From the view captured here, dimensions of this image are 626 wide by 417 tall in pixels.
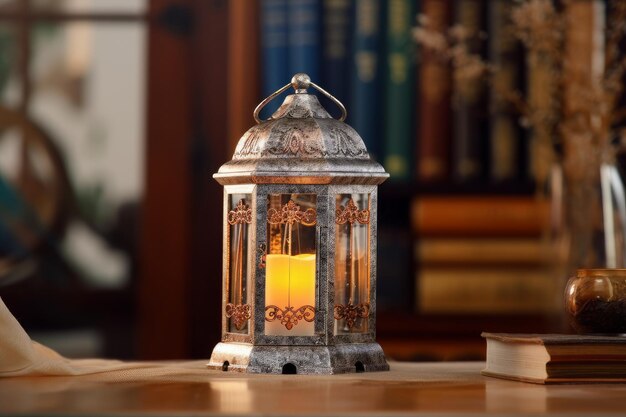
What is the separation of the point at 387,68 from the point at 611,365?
5.51 feet

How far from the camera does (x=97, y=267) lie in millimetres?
3381

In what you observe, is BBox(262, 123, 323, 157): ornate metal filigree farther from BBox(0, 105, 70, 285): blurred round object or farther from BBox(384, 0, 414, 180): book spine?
BBox(0, 105, 70, 285): blurred round object

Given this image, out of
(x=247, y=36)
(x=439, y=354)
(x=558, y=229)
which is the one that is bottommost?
(x=439, y=354)

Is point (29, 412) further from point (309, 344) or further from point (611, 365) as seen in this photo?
point (611, 365)

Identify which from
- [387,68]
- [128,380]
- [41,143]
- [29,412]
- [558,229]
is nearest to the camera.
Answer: [29,412]

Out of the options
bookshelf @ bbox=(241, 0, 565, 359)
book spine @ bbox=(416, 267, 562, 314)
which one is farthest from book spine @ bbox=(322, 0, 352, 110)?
book spine @ bbox=(416, 267, 562, 314)

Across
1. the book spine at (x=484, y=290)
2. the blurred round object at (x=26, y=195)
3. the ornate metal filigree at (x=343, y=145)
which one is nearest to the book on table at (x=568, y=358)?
the ornate metal filigree at (x=343, y=145)

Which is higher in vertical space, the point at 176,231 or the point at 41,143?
the point at 41,143

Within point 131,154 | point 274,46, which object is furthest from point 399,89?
point 131,154

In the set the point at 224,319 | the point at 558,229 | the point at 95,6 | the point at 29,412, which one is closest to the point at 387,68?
the point at 558,229

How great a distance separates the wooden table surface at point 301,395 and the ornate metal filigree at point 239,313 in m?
0.07

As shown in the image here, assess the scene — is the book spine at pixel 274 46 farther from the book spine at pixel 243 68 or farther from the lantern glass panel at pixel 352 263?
the lantern glass panel at pixel 352 263

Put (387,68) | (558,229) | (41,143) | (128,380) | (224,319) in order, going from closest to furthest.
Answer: (128,380), (224,319), (558,229), (387,68), (41,143)

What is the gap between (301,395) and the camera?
1.29m
